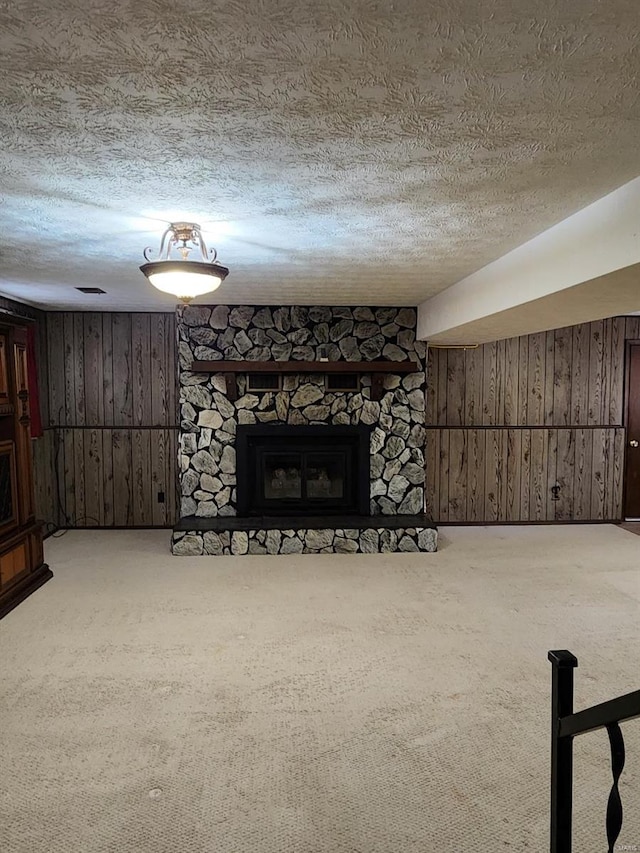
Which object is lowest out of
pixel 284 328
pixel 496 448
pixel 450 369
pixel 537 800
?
pixel 537 800

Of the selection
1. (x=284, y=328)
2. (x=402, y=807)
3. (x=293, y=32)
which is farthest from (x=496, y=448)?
(x=293, y=32)

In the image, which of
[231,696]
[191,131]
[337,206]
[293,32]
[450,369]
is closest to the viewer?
[293,32]

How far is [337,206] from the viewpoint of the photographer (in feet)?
7.66

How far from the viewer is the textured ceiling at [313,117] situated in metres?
1.12

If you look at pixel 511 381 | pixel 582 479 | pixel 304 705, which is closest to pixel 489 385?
pixel 511 381

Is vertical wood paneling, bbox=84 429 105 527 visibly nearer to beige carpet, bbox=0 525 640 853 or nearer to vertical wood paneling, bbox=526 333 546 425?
beige carpet, bbox=0 525 640 853

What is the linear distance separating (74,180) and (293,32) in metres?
1.22

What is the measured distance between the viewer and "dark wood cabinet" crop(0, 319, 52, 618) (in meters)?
4.16

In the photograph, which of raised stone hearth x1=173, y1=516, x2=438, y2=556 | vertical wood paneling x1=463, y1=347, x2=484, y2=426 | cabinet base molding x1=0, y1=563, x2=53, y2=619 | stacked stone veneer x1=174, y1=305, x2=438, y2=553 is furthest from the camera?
vertical wood paneling x1=463, y1=347, x2=484, y2=426

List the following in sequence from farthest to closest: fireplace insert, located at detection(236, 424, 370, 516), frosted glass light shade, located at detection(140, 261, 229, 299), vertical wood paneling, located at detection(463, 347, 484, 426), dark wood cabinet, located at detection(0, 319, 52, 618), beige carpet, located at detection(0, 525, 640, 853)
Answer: vertical wood paneling, located at detection(463, 347, 484, 426), fireplace insert, located at detection(236, 424, 370, 516), dark wood cabinet, located at detection(0, 319, 52, 618), frosted glass light shade, located at detection(140, 261, 229, 299), beige carpet, located at detection(0, 525, 640, 853)

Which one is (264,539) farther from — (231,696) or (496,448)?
(496,448)

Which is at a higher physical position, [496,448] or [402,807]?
[496,448]

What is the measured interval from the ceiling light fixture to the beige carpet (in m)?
2.05

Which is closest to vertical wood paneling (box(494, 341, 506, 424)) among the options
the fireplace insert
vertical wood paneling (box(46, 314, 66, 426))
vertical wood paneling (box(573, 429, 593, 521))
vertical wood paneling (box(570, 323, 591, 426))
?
vertical wood paneling (box(570, 323, 591, 426))
